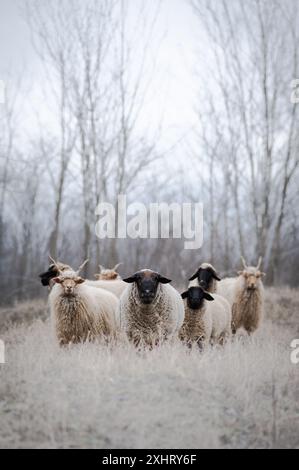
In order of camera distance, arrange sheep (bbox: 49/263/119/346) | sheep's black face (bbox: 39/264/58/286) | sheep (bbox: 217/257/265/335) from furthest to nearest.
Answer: sheep (bbox: 217/257/265/335)
sheep's black face (bbox: 39/264/58/286)
sheep (bbox: 49/263/119/346)

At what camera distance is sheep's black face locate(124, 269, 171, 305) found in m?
6.42

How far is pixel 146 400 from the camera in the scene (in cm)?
462

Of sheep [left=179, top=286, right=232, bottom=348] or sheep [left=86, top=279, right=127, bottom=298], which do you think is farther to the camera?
sheep [left=86, top=279, right=127, bottom=298]

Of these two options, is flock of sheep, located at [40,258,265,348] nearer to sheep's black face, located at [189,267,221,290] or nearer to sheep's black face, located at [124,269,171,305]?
sheep's black face, located at [124,269,171,305]

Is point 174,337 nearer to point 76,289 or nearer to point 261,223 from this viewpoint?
point 76,289

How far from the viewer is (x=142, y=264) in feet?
74.3

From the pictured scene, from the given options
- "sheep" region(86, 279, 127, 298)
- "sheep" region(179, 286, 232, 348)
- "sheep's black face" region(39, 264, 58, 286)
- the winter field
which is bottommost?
the winter field

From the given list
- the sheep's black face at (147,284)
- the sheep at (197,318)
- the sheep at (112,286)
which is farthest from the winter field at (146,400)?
the sheep at (112,286)

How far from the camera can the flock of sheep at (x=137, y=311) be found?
6613mm

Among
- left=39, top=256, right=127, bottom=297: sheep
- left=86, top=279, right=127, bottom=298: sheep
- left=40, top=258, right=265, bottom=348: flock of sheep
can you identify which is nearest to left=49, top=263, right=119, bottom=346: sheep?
left=40, top=258, right=265, bottom=348: flock of sheep

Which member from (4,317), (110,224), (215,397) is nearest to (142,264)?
(110,224)

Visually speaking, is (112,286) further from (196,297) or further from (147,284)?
(147,284)

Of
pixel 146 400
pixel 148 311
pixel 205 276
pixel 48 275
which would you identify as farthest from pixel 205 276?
pixel 146 400
